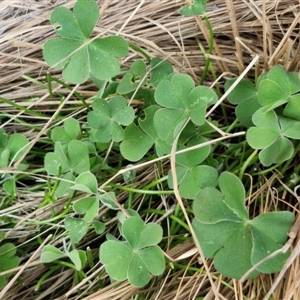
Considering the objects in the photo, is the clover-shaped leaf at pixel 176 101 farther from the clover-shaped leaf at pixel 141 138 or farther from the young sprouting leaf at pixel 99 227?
the young sprouting leaf at pixel 99 227

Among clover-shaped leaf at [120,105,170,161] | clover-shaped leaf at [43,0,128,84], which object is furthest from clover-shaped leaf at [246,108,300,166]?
clover-shaped leaf at [43,0,128,84]

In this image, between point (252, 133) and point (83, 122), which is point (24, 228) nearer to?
point (83, 122)

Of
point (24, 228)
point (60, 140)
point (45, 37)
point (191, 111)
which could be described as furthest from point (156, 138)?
point (45, 37)

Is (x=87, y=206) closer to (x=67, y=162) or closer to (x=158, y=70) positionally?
(x=67, y=162)

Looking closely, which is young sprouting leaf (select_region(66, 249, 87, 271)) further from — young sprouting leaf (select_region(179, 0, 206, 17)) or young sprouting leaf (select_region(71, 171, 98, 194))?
young sprouting leaf (select_region(179, 0, 206, 17))

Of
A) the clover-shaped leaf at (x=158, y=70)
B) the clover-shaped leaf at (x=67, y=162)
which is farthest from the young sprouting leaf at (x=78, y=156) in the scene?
the clover-shaped leaf at (x=158, y=70)
